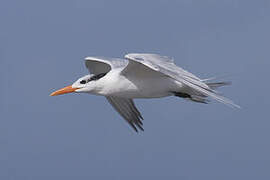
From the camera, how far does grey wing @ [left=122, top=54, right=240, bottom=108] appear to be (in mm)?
8828

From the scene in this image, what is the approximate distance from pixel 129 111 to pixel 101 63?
120 cm

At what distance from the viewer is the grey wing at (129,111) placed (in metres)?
12.6

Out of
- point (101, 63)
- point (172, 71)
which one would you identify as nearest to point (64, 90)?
point (101, 63)

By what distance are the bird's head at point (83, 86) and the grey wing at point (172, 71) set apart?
786 mm

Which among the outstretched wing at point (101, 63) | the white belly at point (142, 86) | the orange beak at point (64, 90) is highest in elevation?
the outstretched wing at point (101, 63)

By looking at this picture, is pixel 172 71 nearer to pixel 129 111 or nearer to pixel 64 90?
pixel 64 90

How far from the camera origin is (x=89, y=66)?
12688mm

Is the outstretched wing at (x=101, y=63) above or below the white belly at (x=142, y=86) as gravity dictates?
above

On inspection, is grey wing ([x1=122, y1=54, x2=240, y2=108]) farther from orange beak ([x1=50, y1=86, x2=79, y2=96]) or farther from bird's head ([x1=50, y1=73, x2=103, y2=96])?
orange beak ([x1=50, y1=86, x2=79, y2=96])

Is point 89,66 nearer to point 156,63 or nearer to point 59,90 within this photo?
point 59,90

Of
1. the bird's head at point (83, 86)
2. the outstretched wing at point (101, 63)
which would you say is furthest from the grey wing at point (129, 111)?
the bird's head at point (83, 86)

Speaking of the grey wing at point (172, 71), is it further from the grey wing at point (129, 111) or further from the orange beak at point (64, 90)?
the grey wing at point (129, 111)

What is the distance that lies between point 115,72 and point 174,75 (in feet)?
5.72

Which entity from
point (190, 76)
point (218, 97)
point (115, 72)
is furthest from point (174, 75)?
point (115, 72)
